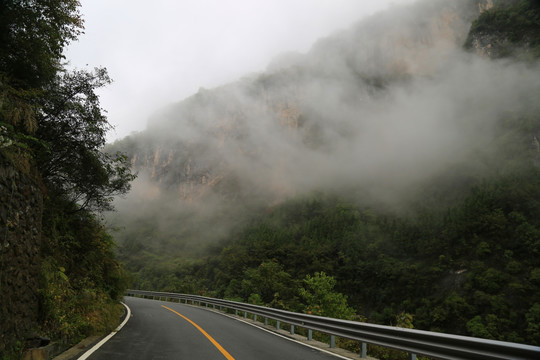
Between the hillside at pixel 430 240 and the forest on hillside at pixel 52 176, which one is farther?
the hillside at pixel 430 240

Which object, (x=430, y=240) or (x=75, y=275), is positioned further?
(x=430, y=240)

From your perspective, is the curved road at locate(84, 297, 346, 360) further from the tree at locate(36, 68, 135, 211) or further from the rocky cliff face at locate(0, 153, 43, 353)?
the tree at locate(36, 68, 135, 211)

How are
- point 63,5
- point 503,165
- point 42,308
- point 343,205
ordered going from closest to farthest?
point 42,308, point 63,5, point 503,165, point 343,205

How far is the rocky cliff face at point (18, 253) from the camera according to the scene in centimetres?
531

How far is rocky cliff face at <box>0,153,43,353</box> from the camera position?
5.31 m

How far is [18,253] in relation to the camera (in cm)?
590

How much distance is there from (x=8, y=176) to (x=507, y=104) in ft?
748

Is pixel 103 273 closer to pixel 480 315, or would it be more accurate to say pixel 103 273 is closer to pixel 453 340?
pixel 453 340

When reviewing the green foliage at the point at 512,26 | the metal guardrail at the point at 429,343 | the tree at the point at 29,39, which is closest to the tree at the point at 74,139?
the tree at the point at 29,39

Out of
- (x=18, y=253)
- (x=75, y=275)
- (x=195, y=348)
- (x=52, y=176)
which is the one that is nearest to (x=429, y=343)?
(x=195, y=348)

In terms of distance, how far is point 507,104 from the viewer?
186 m

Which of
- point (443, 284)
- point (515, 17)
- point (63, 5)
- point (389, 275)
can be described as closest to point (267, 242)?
point (389, 275)

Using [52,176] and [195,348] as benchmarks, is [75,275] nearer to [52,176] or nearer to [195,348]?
[52,176]

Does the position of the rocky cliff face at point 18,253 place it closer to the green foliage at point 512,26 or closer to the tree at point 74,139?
the tree at point 74,139
